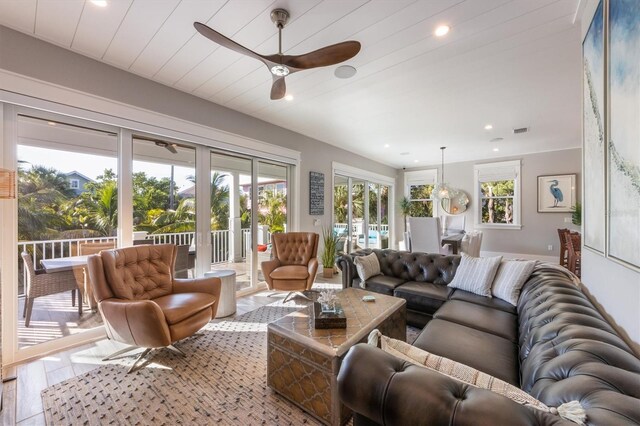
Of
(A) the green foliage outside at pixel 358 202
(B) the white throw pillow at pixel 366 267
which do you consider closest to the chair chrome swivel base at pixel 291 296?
(B) the white throw pillow at pixel 366 267

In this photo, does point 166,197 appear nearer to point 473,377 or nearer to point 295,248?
point 295,248

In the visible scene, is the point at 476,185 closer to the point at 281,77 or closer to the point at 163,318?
the point at 281,77

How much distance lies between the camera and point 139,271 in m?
2.60

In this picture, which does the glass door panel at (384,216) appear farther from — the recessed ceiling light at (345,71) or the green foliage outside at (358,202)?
the recessed ceiling light at (345,71)

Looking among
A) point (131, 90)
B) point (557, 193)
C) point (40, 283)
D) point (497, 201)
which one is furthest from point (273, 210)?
point (557, 193)

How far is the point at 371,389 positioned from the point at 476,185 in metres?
7.90

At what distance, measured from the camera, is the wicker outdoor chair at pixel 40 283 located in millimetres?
2432

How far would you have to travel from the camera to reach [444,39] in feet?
7.38

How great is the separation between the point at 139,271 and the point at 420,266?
3117 millimetres

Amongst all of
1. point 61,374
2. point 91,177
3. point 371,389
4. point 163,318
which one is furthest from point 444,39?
point 61,374

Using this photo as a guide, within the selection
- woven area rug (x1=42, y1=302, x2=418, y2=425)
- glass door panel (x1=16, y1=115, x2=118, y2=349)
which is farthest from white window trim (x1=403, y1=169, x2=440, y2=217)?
glass door panel (x1=16, y1=115, x2=118, y2=349)

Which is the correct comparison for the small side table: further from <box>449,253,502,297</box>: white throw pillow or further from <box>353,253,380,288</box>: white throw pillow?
<box>449,253,502,297</box>: white throw pillow

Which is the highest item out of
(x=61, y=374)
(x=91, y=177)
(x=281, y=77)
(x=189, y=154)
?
(x=281, y=77)

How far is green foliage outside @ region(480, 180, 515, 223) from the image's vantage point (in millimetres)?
6996
